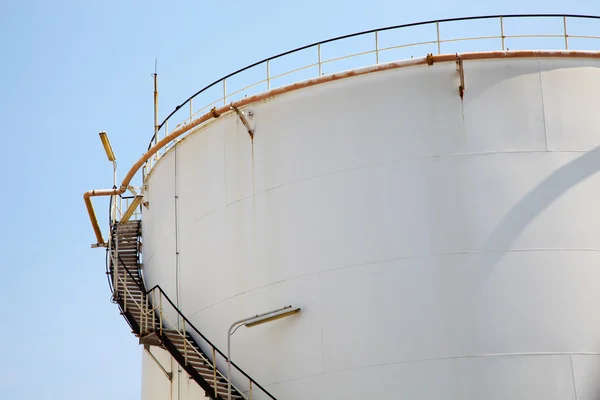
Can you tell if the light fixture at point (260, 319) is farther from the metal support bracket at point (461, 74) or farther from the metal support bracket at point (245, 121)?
the metal support bracket at point (461, 74)

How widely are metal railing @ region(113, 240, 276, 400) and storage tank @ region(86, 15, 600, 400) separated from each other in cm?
7

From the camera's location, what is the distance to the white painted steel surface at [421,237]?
56.1 ft

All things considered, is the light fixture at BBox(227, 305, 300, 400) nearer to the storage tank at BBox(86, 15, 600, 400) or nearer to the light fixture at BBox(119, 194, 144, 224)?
the storage tank at BBox(86, 15, 600, 400)

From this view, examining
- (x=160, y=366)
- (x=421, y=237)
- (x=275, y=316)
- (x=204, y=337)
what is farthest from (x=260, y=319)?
(x=160, y=366)

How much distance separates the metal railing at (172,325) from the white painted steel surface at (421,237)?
23 cm

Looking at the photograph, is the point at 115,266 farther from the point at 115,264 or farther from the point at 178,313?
the point at 178,313

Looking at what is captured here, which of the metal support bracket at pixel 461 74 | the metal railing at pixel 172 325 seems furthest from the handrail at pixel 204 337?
the metal support bracket at pixel 461 74

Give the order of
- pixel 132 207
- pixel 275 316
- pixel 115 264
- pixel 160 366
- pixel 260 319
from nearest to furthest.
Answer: pixel 275 316 → pixel 260 319 → pixel 160 366 → pixel 115 264 → pixel 132 207

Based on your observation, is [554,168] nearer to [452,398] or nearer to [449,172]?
[449,172]

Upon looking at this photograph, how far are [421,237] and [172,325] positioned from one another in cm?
543

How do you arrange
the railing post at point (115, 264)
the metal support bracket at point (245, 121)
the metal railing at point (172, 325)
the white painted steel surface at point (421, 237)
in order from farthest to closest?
1. the railing post at point (115, 264)
2. the metal support bracket at point (245, 121)
3. the metal railing at point (172, 325)
4. the white painted steel surface at point (421, 237)

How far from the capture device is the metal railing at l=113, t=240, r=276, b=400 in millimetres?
18594

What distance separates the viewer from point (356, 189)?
18203 mm

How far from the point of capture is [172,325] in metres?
20.3
